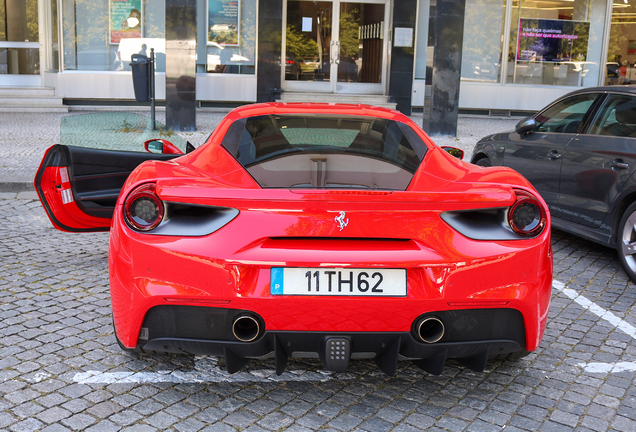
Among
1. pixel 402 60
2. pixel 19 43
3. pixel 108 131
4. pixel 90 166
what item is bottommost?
pixel 90 166

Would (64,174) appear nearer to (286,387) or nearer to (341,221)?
(286,387)

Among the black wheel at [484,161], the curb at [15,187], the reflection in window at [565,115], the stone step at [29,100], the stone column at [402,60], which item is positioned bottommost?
the curb at [15,187]

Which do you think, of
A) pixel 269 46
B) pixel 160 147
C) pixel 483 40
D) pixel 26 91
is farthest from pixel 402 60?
pixel 160 147

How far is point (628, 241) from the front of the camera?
214 inches

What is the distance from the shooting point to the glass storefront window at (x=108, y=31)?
1792 centimetres

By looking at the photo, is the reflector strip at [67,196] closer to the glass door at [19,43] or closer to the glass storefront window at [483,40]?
the glass door at [19,43]

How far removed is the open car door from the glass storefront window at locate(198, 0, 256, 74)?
526 inches

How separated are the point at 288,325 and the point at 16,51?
18.1m

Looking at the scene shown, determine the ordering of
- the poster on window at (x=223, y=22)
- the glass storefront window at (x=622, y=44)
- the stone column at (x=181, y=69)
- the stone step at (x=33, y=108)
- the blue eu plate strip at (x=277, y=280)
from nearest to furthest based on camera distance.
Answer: the blue eu plate strip at (x=277, y=280) < the stone column at (x=181, y=69) < the stone step at (x=33, y=108) < the poster on window at (x=223, y=22) < the glass storefront window at (x=622, y=44)

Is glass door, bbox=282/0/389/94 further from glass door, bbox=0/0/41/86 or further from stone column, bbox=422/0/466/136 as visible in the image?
glass door, bbox=0/0/41/86

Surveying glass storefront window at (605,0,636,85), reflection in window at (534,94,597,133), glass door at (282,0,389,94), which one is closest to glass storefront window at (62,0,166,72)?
glass door at (282,0,389,94)

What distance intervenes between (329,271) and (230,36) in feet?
54.3

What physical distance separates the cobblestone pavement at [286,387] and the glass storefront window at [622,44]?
16.8m

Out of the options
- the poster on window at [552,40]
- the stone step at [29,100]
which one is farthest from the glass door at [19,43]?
the poster on window at [552,40]
